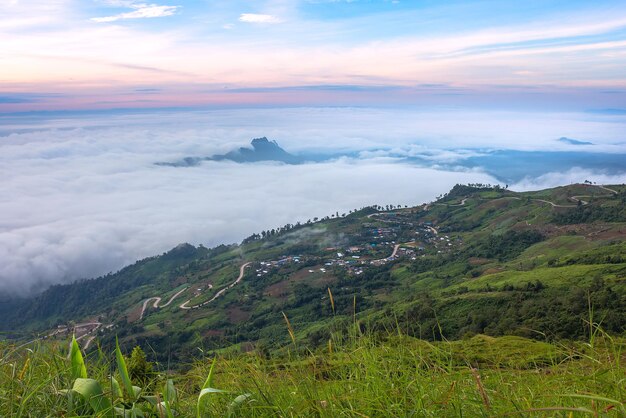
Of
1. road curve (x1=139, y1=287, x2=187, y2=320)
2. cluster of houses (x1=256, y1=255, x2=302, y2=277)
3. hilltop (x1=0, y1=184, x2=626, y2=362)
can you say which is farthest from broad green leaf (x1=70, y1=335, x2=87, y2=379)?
cluster of houses (x1=256, y1=255, x2=302, y2=277)

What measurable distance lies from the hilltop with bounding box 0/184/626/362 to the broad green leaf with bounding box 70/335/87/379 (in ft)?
125

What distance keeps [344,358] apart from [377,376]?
0.83m

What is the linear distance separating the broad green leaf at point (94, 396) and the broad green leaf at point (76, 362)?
0.42 meters

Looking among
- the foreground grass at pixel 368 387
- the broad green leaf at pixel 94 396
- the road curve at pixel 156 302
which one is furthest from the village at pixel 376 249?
the broad green leaf at pixel 94 396

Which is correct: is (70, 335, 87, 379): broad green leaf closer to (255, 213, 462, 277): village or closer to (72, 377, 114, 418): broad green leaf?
(72, 377, 114, 418): broad green leaf

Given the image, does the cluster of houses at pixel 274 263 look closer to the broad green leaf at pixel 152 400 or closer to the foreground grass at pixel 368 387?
the foreground grass at pixel 368 387

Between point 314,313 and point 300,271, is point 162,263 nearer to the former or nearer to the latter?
point 300,271

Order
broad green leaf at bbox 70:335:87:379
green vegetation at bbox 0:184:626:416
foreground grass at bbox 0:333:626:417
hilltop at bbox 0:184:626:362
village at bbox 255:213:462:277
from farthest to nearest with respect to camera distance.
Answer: village at bbox 255:213:462:277 < hilltop at bbox 0:184:626:362 < broad green leaf at bbox 70:335:87:379 < green vegetation at bbox 0:184:626:416 < foreground grass at bbox 0:333:626:417

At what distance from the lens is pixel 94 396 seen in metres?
3.11

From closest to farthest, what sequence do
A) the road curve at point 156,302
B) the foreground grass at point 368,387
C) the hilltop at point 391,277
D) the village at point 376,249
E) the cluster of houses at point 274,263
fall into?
the foreground grass at point 368,387
the hilltop at point 391,277
the village at point 376,249
the road curve at point 156,302
the cluster of houses at point 274,263

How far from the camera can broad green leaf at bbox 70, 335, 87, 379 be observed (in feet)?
11.9

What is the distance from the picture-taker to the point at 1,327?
155m

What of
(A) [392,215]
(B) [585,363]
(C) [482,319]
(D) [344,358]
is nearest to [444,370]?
(D) [344,358]

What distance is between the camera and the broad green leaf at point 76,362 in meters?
3.63
